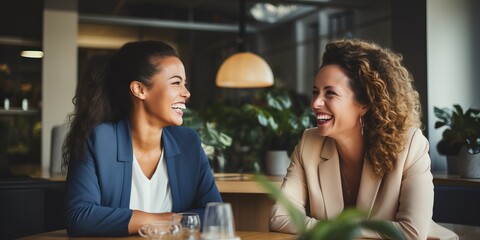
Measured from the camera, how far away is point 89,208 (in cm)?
216

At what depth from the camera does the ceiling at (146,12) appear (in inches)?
299

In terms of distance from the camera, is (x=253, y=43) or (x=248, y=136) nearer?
(x=248, y=136)

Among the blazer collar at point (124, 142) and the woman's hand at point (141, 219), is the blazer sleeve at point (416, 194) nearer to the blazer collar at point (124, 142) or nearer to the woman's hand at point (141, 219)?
the woman's hand at point (141, 219)

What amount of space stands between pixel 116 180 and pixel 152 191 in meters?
0.17

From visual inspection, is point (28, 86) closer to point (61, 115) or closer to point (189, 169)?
point (61, 115)

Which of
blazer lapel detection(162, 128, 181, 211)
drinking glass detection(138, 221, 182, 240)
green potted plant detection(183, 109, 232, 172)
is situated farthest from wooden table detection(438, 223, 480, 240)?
green potted plant detection(183, 109, 232, 172)

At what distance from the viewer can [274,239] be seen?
76.5 inches

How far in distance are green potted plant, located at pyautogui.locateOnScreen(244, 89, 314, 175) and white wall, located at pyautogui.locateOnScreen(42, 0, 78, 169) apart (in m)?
3.73

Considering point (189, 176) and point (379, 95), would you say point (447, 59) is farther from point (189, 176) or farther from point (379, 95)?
point (189, 176)

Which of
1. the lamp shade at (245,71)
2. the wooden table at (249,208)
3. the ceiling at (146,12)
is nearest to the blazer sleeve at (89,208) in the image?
the wooden table at (249,208)

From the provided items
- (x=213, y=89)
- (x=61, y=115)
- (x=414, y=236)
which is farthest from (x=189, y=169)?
(x=213, y=89)

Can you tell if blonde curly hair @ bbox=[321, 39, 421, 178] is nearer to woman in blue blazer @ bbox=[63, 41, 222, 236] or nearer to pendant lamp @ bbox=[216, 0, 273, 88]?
woman in blue blazer @ bbox=[63, 41, 222, 236]

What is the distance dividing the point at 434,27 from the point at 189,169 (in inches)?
102

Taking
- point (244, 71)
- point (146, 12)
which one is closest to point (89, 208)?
point (244, 71)
